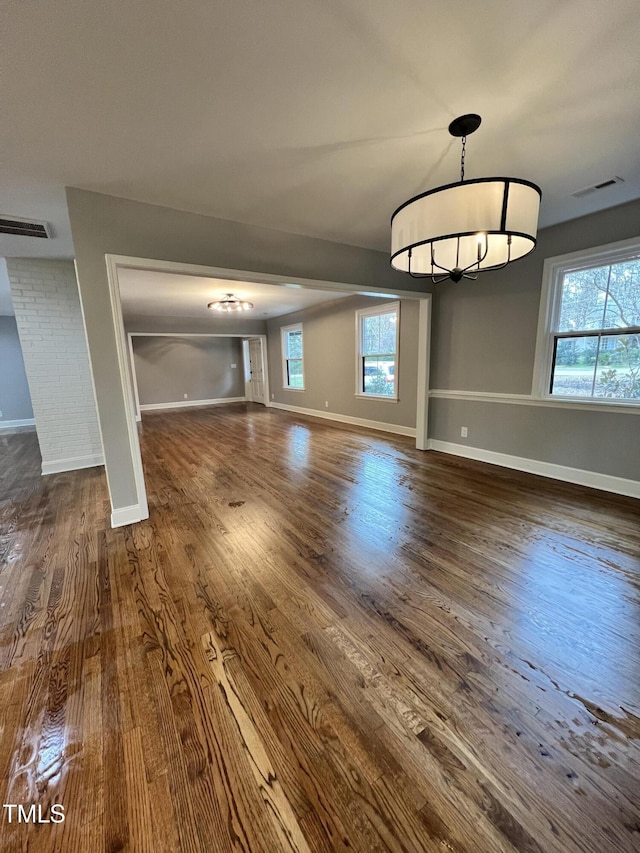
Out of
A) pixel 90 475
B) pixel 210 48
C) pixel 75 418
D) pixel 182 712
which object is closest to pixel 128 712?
pixel 182 712

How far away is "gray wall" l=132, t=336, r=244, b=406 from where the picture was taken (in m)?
9.60

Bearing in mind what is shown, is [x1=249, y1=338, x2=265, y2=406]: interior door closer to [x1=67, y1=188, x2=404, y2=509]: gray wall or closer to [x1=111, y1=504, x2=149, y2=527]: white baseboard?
[x1=67, y1=188, x2=404, y2=509]: gray wall

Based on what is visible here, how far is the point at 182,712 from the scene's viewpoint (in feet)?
4.24

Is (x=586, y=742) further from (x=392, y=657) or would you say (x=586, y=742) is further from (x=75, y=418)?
(x=75, y=418)

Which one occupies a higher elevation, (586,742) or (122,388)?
(122,388)

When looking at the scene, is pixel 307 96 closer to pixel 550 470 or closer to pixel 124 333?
pixel 124 333

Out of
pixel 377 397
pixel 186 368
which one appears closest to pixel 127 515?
pixel 377 397

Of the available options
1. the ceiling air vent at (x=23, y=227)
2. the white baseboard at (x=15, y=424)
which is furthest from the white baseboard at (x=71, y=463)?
the white baseboard at (x=15, y=424)

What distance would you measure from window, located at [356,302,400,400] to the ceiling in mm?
3116

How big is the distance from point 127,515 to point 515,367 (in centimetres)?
429

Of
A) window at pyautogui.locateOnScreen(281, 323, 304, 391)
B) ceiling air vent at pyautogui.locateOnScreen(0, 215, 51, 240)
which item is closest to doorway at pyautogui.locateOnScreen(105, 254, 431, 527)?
ceiling air vent at pyautogui.locateOnScreen(0, 215, 51, 240)

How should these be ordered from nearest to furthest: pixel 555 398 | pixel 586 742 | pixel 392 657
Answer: pixel 586 742
pixel 392 657
pixel 555 398

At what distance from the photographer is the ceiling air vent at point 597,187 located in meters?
2.50

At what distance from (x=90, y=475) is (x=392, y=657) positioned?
14.0 feet
